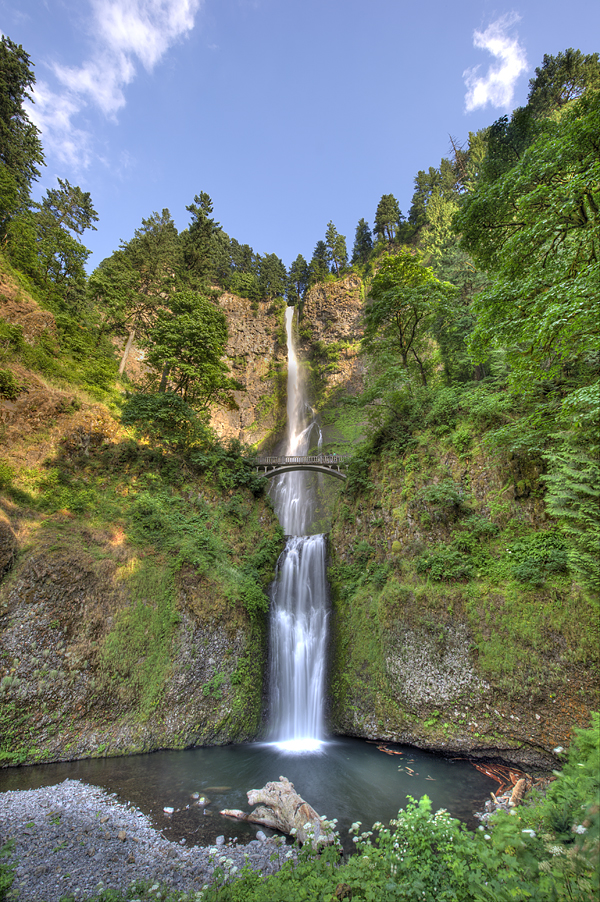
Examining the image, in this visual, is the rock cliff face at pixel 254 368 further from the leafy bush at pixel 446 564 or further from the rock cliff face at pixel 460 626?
the leafy bush at pixel 446 564

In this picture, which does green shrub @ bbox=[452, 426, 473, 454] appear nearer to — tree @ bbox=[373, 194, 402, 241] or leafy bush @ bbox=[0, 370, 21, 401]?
leafy bush @ bbox=[0, 370, 21, 401]

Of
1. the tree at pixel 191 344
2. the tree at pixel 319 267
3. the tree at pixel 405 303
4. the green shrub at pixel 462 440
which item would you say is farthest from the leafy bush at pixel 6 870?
the tree at pixel 319 267

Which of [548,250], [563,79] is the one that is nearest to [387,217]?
[563,79]

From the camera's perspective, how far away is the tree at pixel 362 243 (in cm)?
4047

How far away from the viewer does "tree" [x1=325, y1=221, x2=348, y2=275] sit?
38.5 metres

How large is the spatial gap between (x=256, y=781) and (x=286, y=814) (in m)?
2.15

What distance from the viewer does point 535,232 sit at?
20.6 feet

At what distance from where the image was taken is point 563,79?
20969 mm

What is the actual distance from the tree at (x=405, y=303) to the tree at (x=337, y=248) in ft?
85.1

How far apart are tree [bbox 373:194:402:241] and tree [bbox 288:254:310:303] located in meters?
8.93

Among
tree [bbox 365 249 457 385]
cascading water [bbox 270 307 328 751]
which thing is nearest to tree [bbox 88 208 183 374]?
tree [bbox 365 249 457 385]

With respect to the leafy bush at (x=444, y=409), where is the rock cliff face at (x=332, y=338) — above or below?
above

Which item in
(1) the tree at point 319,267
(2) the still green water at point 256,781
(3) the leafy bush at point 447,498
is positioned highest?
(1) the tree at point 319,267

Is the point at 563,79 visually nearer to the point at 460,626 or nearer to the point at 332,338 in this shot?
the point at 332,338
